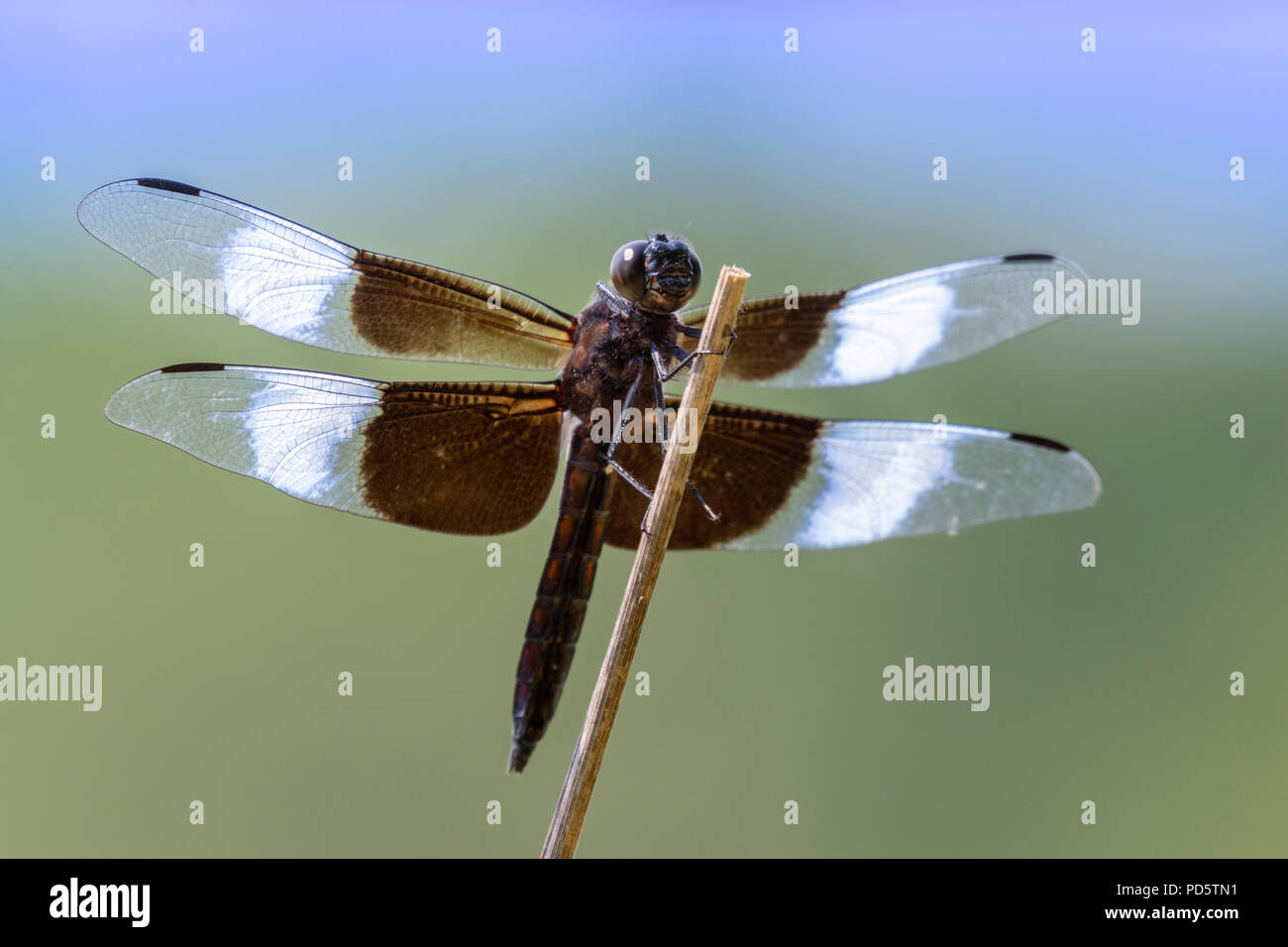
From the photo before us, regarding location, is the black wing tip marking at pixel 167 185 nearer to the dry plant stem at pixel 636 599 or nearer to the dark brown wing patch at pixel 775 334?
the dry plant stem at pixel 636 599

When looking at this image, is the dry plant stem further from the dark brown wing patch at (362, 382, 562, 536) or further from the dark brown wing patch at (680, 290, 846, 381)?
the dark brown wing patch at (680, 290, 846, 381)

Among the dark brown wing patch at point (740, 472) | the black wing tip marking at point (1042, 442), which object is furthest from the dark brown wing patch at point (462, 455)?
the black wing tip marking at point (1042, 442)

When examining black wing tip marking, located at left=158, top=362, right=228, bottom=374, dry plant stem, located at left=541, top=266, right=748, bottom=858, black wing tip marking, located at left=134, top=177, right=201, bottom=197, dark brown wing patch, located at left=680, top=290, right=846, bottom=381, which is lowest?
dry plant stem, located at left=541, top=266, right=748, bottom=858

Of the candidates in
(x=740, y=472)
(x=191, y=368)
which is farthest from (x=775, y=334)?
(x=191, y=368)

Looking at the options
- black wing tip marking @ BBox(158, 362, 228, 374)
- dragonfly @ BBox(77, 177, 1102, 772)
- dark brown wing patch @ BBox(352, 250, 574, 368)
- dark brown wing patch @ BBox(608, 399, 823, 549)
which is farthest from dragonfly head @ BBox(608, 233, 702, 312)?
black wing tip marking @ BBox(158, 362, 228, 374)

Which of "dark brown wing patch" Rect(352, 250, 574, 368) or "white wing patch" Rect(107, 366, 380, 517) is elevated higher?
"dark brown wing patch" Rect(352, 250, 574, 368)

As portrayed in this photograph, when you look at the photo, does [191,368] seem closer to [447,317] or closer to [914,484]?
[447,317]
